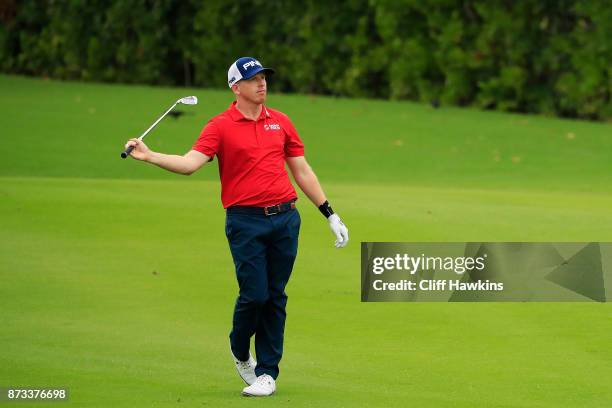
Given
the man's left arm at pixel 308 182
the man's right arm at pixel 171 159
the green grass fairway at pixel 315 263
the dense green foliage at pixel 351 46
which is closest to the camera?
the man's right arm at pixel 171 159

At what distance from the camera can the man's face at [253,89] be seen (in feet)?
28.1

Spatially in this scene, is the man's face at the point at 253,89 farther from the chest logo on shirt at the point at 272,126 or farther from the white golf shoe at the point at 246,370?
the white golf shoe at the point at 246,370

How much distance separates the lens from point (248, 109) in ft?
28.1

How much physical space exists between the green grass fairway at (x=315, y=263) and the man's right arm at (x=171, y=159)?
1342 mm

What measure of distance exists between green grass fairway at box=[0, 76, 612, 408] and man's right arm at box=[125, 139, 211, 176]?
1.34 metres

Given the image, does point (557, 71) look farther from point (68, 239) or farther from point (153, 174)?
point (68, 239)

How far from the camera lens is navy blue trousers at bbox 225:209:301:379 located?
8.47 metres

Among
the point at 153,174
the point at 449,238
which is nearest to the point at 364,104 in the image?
the point at 153,174

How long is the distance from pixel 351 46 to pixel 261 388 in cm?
2200

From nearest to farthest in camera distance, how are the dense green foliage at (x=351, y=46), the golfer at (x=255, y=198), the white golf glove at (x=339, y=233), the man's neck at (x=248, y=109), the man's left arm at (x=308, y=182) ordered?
the golfer at (x=255, y=198) → the man's neck at (x=248, y=109) → the white golf glove at (x=339, y=233) → the man's left arm at (x=308, y=182) → the dense green foliage at (x=351, y=46)

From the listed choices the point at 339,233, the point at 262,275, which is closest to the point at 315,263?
the point at 339,233

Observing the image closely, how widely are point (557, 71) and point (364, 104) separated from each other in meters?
4.00

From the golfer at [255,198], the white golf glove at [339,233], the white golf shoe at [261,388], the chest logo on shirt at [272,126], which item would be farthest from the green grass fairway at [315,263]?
the chest logo on shirt at [272,126]

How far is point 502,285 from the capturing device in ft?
38.6
